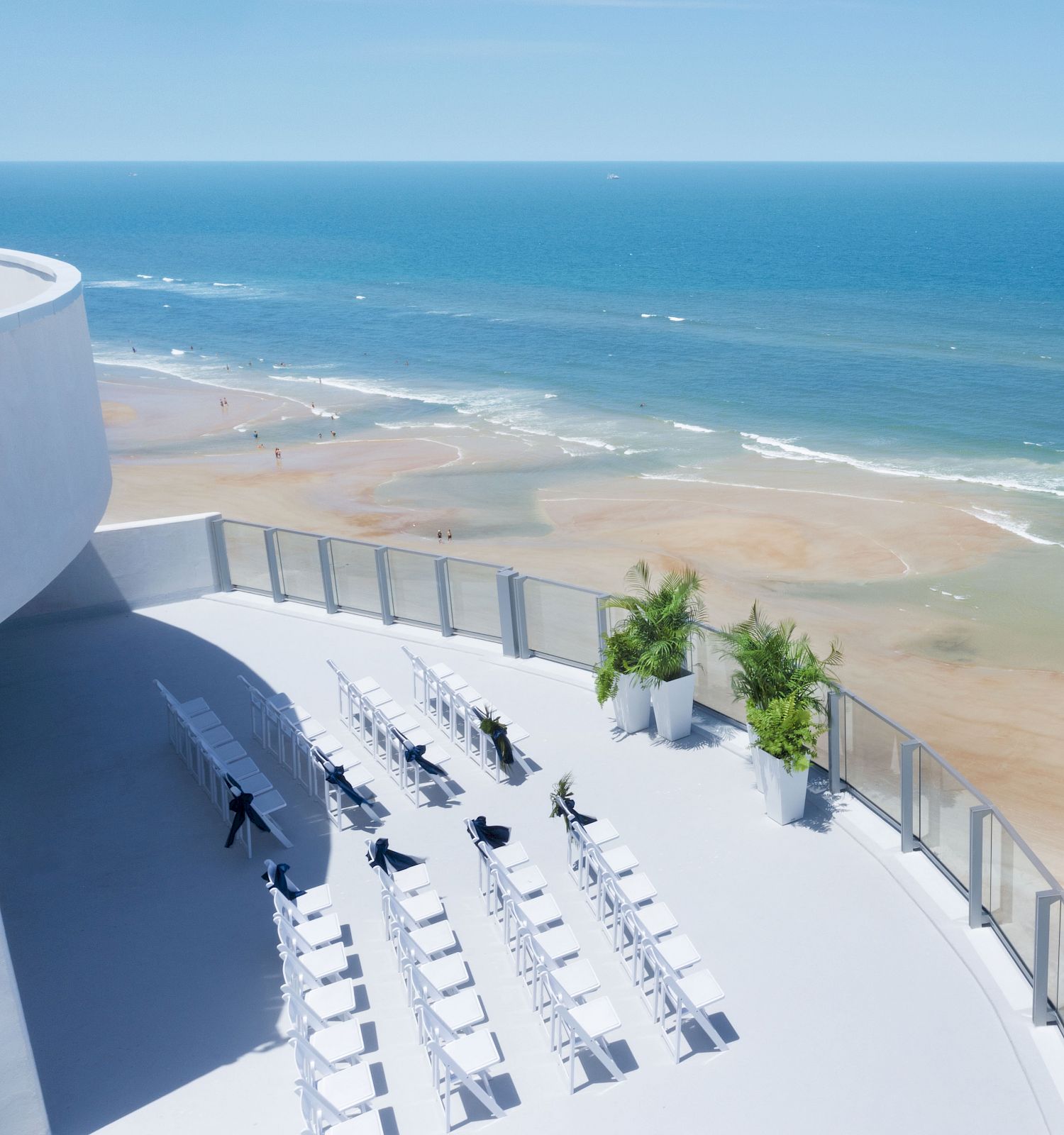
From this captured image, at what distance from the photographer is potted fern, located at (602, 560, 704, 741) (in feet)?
38.7

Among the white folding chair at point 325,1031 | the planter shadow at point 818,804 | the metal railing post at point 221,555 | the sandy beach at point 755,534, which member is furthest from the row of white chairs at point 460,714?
the sandy beach at point 755,534

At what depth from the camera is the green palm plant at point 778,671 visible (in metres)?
10.6

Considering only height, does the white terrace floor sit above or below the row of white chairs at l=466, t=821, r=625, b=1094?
below

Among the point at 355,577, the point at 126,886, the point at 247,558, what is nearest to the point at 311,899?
the point at 126,886

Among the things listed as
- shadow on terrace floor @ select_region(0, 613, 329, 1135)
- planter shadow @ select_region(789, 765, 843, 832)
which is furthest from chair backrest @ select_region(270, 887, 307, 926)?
planter shadow @ select_region(789, 765, 843, 832)

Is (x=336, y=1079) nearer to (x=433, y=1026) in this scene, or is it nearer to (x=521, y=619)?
(x=433, y=1026)

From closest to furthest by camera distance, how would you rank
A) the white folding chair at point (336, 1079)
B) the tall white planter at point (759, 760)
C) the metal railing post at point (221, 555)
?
the white folding chair at point (336, 1079) < the tall white planter at point (759, 760) < the metal railing post at point (221, 555)

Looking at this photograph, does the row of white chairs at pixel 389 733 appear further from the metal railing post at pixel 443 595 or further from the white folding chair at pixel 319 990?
the white folding chair at pixel 319 990

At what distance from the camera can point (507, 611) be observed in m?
14.1

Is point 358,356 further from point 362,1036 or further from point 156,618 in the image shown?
point 362,1036

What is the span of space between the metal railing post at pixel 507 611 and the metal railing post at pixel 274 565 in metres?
3.76

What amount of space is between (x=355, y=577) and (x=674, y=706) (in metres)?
5.56

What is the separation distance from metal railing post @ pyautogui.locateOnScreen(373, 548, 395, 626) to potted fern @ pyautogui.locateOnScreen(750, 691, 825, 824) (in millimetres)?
6234

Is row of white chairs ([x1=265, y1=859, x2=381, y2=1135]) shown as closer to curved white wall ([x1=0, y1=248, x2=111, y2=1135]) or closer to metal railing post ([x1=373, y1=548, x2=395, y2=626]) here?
curved white wall ([x1=0, y1=248, x2=111, y2=1135])
